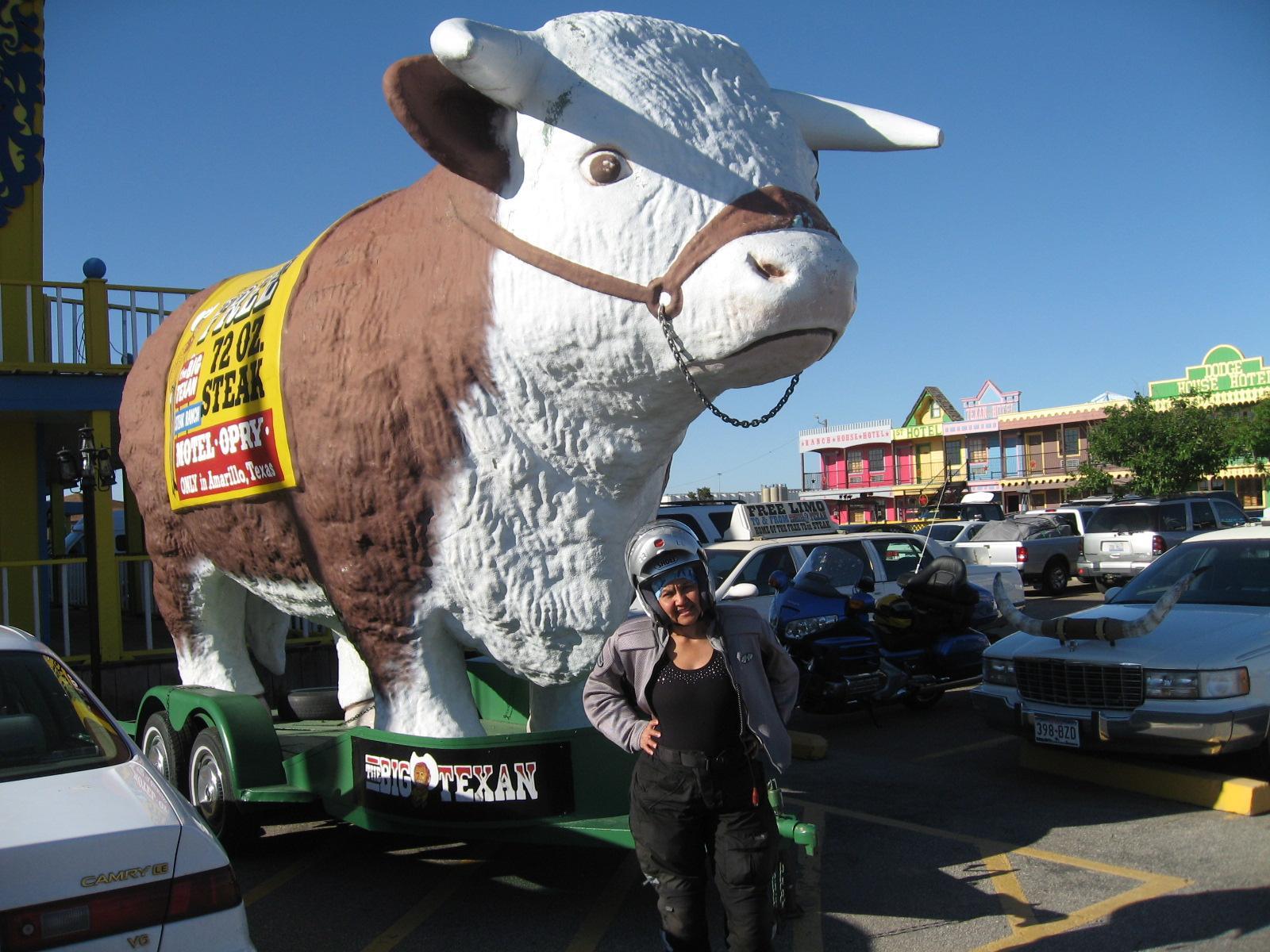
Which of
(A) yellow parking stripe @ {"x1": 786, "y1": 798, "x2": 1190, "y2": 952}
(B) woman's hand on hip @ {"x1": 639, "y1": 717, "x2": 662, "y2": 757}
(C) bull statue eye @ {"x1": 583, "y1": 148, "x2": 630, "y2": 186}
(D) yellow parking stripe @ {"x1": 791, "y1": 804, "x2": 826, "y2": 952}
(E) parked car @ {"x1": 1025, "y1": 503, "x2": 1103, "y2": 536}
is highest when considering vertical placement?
(C) bull statue eye @ {"x1": 583, "y1": 148, "x2": 630, "y2": 186}

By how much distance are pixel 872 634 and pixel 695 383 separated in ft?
16.1

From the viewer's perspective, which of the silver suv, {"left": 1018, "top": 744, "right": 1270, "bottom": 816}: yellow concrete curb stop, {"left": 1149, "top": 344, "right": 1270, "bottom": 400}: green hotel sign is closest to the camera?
{"left": 1018, "top": 744, "right": 1270, "bottom": 816}: yellow concrete curb stop

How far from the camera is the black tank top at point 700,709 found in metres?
2.81

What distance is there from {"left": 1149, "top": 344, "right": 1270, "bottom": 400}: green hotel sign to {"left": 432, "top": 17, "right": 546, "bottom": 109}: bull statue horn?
3588 centimetres

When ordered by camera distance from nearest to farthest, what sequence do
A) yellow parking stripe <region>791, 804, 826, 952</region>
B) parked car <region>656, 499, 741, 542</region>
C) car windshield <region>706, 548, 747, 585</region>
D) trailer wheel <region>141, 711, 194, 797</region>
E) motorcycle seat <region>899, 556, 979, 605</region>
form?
yellow parking stripe <region>791, 804, 826, 952</region> → trailer wheel <region>141, 711, 194, 797</region> → motorcycle seat <region>899, 556, 979, 605</region> → car windshield <region>706, 548, 747, 585</region> → parked car <region>656, 499, 741, 542</region>

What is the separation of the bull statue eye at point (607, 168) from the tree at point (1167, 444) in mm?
28725

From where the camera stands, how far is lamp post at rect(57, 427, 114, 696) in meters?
7.81

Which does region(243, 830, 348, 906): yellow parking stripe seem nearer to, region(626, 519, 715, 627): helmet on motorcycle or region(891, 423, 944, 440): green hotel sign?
region(626, 519, 715, 627): helmet on motorcycle

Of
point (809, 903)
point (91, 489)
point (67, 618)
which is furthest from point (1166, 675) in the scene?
point (67, 618)

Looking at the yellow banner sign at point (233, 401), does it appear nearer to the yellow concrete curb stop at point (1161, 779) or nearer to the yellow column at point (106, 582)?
the yellow column at point (106, 582)

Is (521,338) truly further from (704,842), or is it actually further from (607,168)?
(704,842)

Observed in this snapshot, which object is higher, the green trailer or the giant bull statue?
the giant bull statue

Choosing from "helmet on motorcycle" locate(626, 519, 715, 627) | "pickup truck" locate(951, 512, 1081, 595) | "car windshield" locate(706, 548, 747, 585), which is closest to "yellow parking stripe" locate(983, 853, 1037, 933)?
"helmet on motorcycle" locate(626, 519, 715, 627)

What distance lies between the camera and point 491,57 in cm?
316
